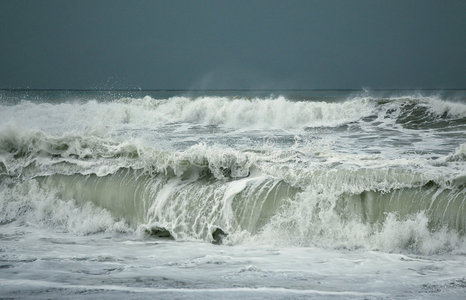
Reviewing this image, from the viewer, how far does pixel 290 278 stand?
15.1ft

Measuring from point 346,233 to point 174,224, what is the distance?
91.0 inches

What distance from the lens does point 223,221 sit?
A: 21.6ft

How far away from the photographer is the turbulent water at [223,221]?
14.8 ft

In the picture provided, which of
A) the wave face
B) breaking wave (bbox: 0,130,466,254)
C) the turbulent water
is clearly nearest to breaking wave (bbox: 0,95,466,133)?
the wave face

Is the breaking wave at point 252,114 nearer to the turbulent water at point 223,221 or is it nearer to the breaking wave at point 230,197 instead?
the turbulent water at point 223,221

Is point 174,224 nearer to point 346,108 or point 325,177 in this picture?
point 325,177

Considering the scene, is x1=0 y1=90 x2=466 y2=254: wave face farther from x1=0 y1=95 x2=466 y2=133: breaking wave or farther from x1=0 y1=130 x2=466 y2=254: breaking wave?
x1=0 y1=95 x2=466 y2=133: breaking wave

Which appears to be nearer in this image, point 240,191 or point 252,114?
point 240,191

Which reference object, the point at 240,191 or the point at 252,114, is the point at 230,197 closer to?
the point at 240,191

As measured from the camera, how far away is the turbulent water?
178 inches

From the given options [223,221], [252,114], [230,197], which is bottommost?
[223,221]

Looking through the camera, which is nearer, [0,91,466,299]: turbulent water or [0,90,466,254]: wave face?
[0,91,466,299]: turbulent water

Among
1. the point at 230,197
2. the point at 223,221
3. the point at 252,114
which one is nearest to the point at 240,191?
the point at 230,197

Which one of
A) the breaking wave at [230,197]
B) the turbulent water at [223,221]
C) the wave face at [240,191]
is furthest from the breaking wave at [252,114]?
the breaking wave at [230,197]
